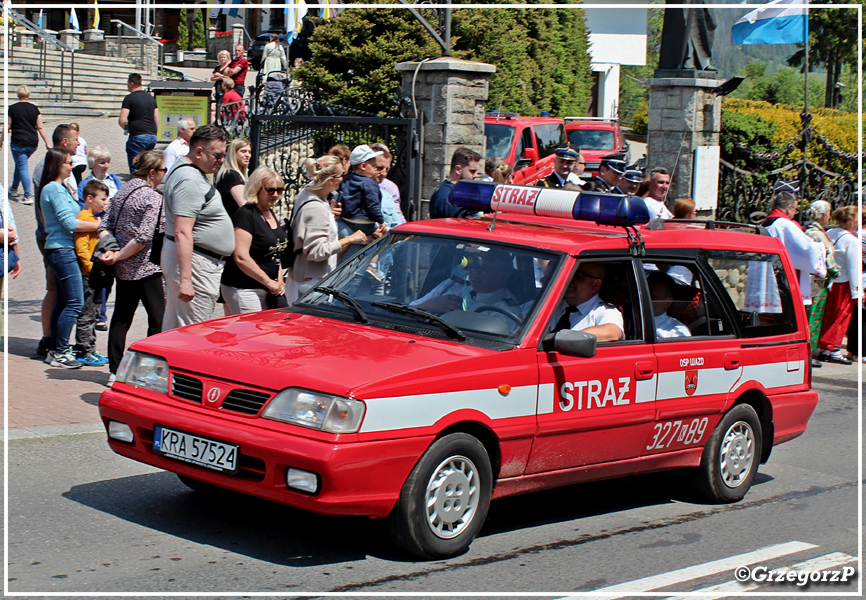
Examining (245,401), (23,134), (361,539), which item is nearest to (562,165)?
(361,539)

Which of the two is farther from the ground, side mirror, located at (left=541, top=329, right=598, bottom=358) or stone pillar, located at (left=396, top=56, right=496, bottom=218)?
stone pillar, located at (left=396, top=56, right=496, bottom=218)

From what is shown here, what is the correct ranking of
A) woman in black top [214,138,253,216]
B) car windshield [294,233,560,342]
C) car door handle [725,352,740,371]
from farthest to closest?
woman in black top [214,138,253,216], car door handle [725,352,740,371], car windshield [294,233,560,342]

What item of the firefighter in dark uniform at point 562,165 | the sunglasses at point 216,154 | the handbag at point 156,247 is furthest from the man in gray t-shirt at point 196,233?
the firefighter in dark uniform at point 562,165

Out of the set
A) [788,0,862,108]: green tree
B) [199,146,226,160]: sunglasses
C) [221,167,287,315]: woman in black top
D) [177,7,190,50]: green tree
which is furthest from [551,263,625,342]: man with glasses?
[788,0,862,108]: green tree

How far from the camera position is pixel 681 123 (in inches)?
642

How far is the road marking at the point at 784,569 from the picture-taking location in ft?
16.2

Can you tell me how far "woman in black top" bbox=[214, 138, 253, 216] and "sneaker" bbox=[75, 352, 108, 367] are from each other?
198 cm

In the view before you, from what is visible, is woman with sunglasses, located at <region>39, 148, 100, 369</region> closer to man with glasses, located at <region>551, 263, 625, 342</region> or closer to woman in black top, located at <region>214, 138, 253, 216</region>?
woman in black top, located at <region>214, 138, 253, 216</region>

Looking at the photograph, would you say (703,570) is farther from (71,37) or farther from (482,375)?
(71,37)

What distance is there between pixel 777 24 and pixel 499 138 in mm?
5080

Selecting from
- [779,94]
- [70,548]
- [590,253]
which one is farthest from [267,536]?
[779,94]

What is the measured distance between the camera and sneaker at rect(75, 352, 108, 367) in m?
9.30

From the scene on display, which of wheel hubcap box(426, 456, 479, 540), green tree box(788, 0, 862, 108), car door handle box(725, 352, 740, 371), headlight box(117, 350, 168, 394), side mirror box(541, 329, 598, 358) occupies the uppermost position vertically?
green tree box(788, 0, 862, 108)

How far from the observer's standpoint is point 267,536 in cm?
534
